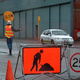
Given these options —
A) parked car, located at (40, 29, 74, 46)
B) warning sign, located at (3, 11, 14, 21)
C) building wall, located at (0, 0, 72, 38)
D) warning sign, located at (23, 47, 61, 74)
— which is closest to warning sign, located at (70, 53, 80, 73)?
warning sign, located at (23, 47, 61, 74)

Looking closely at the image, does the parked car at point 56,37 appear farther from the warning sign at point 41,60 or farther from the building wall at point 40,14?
the warning sign at point 41,60

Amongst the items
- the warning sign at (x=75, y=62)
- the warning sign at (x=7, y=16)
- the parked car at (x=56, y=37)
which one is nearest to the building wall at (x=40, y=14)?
the parked car at (x=56, y=37)

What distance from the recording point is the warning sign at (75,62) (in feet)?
24.5

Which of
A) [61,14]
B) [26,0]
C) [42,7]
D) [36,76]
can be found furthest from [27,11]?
[36,76]

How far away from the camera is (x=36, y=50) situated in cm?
743

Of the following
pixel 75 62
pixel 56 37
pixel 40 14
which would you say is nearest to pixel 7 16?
pixel 56 37

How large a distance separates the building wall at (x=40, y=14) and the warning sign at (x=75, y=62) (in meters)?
27.3

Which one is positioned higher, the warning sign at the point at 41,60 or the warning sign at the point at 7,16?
the warning sign at the point at 7,16

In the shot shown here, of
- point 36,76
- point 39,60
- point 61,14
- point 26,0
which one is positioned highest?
point 26,0

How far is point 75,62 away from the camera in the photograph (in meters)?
7.50

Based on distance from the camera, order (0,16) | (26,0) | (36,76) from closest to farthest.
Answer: (36,76)
(26,0)
(0,16)

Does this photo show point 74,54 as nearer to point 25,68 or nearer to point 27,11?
point 25,68

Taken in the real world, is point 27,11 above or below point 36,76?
above

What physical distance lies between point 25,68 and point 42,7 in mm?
33676
